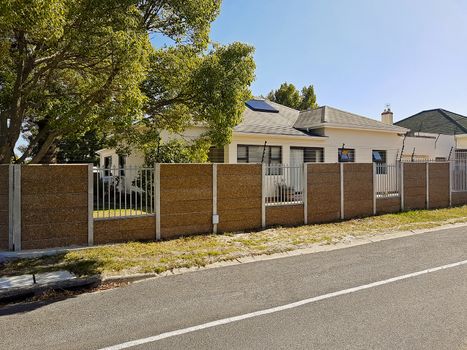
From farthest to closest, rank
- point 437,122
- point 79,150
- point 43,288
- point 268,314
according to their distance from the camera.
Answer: point 79,150 → point 437,122 → point 43,288 → point 268,314

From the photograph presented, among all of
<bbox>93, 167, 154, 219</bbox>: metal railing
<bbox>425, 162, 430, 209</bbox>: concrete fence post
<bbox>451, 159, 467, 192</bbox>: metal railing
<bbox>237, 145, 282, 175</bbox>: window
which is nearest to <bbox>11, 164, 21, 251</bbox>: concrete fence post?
<bbox>93, 167, 154, 219</bbox>: metal railing

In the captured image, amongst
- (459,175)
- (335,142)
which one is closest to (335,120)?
(335,142)

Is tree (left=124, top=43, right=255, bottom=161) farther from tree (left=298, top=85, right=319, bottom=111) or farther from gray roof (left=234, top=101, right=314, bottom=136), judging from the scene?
tree (left=298, top=85, right=319, bottom=111)

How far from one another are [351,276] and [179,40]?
670 cm

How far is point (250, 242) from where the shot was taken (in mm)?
9062

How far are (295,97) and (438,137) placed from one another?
16.7 meters

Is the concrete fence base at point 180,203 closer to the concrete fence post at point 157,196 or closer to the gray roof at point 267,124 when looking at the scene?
the concrete fence post at point 157,196

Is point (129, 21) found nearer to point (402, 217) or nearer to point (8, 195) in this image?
point (8, 195)

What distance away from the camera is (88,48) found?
6898mm

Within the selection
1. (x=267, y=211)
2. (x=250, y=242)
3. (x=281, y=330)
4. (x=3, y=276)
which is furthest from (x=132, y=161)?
(x=281, y=330)

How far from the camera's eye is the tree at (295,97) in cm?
3753

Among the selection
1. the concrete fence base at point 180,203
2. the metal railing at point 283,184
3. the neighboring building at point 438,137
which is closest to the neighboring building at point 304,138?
the neighboring building at point 438,137

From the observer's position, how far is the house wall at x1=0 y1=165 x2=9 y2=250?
7.65 metres

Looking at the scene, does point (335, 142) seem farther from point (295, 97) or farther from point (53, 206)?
point (295, 97)
